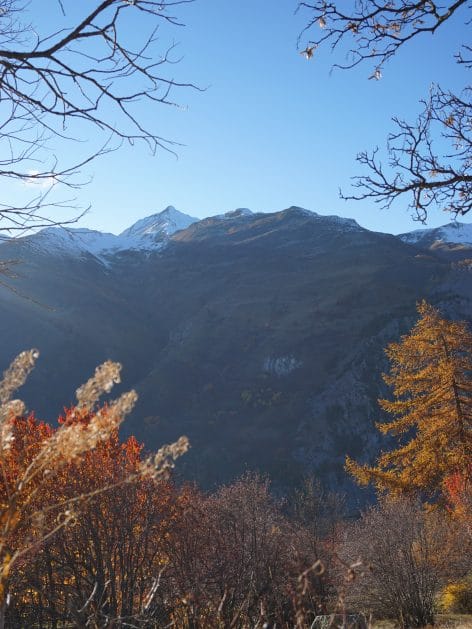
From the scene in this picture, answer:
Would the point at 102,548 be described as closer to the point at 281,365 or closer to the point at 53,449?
the point at 53,449

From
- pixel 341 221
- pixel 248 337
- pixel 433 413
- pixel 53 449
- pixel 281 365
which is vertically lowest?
pixel 281 365

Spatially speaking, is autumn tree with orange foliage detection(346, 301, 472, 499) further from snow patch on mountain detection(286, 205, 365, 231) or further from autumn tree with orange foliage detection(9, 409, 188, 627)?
snow patch on mountain detection(286, 205, 365, 231)

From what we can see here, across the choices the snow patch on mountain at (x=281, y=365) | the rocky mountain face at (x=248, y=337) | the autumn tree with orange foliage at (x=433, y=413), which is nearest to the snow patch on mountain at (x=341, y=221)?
the rocky mountain face at (x=248, y=337)

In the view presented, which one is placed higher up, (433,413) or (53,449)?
(53,449)

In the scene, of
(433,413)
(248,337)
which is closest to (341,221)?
(248,337)

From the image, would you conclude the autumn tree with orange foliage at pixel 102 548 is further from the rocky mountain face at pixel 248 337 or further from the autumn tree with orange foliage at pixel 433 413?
the rocky mountain face at pixel 248 337

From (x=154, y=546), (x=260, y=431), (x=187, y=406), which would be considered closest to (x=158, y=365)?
(x=187, y=406)

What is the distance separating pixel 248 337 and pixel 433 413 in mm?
99262

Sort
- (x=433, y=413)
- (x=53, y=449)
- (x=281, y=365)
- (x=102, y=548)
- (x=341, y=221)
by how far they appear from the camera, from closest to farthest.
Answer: (x=53, y=449), (x=102, y=548), (x=433, y=413), (x=281, y=365), (x=341, y=221)

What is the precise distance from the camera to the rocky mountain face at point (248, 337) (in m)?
83.8

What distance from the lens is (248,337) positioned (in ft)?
387

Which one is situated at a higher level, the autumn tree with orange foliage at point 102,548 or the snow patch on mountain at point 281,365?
the autumn tree with orange foliage at point 102,548

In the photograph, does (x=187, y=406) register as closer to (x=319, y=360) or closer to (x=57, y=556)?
(x=319, y=360)

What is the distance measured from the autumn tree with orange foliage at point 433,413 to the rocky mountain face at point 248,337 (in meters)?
52.8
